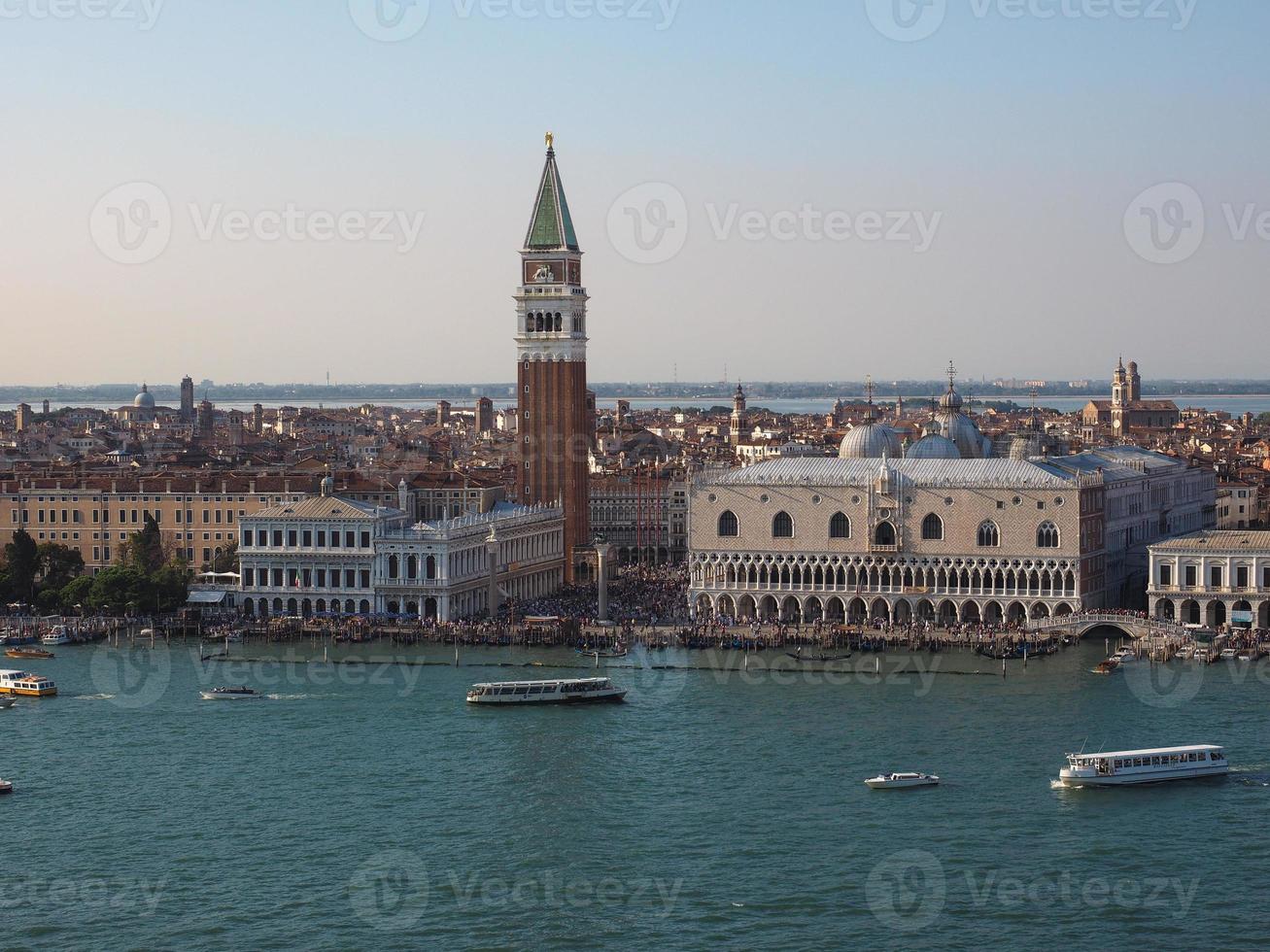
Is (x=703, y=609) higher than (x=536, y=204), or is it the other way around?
(x=536, y=204)

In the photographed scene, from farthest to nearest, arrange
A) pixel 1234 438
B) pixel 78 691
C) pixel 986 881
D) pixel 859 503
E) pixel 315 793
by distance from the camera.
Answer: pixel 1234 438 < pixel 859 503 < pixel 78 691 < pixel 315 793 < pixel 986 881

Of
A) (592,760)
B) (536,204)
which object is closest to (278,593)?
(536,204)

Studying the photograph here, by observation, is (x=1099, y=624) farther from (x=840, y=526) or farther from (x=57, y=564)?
(x=57, y=564)

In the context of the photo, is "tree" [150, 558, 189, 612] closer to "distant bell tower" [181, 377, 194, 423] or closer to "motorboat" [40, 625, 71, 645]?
"motorboat" [40, 625, 71, 645]

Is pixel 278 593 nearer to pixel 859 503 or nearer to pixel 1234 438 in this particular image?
pixel 859 503

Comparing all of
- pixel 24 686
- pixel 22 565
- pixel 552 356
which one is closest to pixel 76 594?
pixel 22 565

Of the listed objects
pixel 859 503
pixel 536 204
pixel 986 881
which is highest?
pixel 536 204

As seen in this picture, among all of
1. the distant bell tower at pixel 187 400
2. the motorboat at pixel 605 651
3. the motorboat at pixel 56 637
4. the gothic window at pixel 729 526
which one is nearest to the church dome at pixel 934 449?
the gothic window at pixel 729 526
